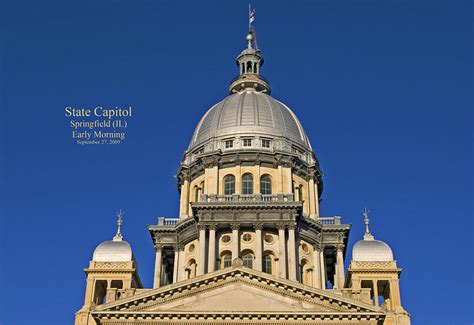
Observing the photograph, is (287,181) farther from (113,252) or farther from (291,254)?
(113,252)

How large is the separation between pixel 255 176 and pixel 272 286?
75.3ft

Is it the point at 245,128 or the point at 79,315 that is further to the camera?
the point at 245,128

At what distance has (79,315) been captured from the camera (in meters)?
59.2

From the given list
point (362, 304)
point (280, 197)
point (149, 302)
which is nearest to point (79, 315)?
point (149, 302)

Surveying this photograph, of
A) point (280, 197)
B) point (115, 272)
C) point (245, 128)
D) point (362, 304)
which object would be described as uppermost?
point (245, 128)

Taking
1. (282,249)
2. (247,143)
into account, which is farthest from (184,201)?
(282,249)

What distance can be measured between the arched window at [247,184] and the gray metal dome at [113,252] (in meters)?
11.7

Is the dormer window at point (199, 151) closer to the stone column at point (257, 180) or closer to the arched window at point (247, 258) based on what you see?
the stone column at point (257, 180)

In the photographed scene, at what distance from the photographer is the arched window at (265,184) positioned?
6788 cm

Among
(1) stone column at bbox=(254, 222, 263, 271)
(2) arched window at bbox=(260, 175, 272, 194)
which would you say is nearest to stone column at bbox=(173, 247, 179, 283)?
(1) stone column at bbox=(254, 222, 263, 271)

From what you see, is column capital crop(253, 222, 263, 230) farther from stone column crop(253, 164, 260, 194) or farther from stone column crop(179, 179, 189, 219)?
stone column crop(179, 179, 189, 219)

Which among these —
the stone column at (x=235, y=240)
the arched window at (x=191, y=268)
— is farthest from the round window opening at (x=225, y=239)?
the arched window at (x=191, y=268)

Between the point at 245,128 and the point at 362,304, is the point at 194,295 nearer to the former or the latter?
the point at 362,304

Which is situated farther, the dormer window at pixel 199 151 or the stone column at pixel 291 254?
the dormer window at pixel 199 151
